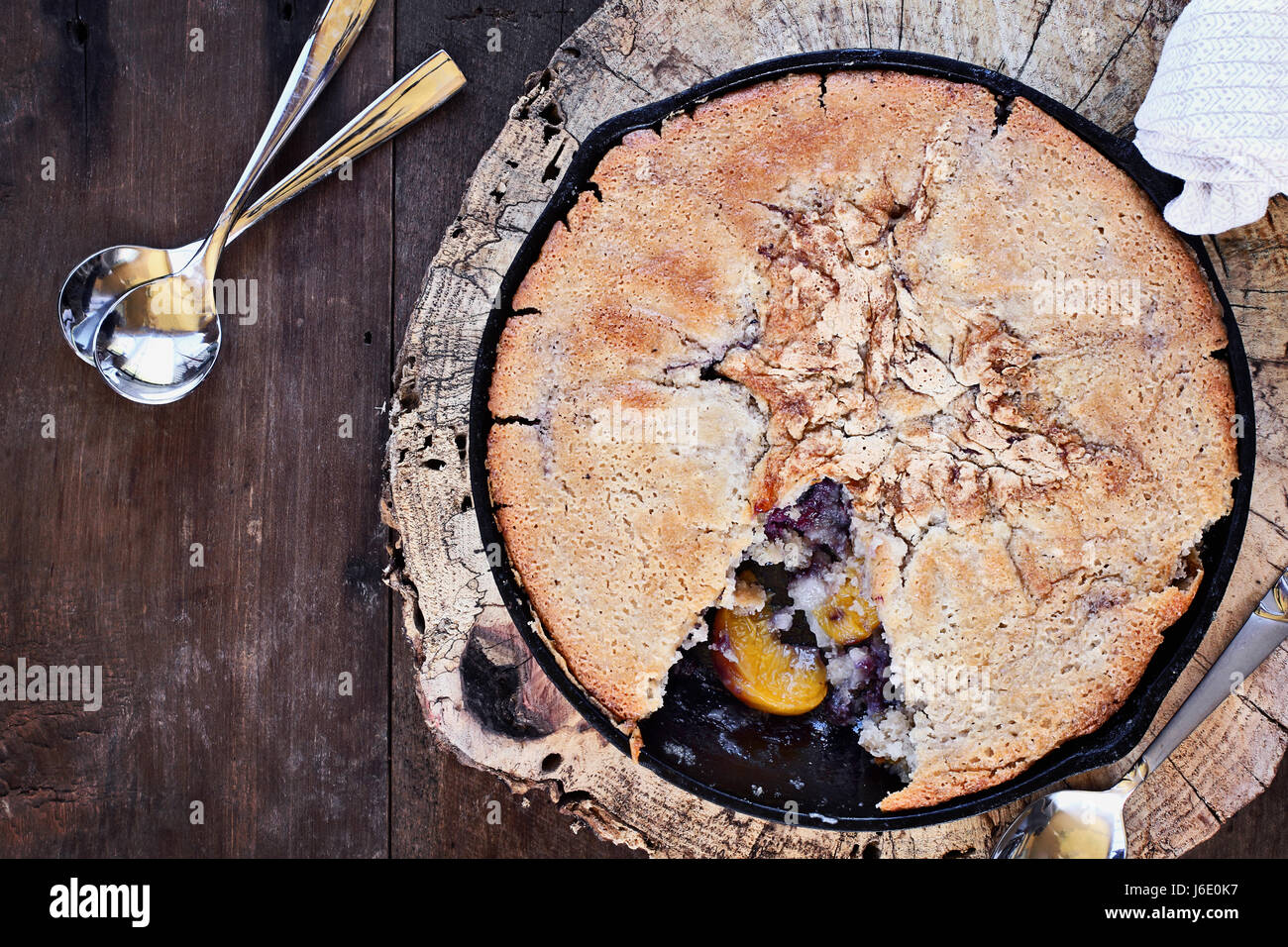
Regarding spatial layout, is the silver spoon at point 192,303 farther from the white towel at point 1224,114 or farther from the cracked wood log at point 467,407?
the white towel at point 1224,114

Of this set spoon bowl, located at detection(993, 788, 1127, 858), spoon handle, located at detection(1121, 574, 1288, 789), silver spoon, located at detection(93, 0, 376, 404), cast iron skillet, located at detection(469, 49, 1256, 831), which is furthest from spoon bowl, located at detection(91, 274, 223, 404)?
spoon handle, located at detection(1121, 574, 1288, 789)

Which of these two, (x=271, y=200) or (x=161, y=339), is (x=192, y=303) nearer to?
(x=161, y=339)

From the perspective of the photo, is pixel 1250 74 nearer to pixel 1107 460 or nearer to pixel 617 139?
pixel 1107 460

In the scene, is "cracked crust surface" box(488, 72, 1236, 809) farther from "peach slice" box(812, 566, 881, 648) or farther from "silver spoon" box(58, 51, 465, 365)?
"silver spoon" box(58, 51, 465, 365)

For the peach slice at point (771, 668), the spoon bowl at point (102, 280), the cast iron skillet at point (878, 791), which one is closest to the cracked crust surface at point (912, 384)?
the cast iron skillet at point (878, 791)

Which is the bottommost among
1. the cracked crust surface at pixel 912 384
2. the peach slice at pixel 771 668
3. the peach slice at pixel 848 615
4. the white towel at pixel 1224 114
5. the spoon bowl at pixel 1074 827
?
the spoon bowl at pixel 1074 827
